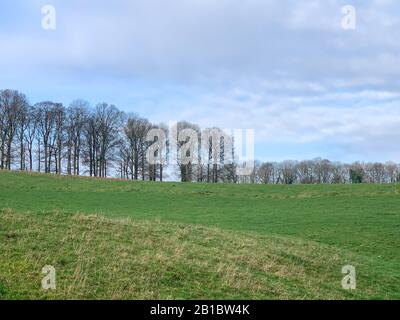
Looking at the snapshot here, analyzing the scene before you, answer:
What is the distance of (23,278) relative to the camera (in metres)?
10.4

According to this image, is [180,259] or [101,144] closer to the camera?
[180,259]

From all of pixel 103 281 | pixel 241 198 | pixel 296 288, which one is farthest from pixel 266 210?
pixel 103 281

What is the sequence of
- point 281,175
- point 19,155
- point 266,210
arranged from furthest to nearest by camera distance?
point 281,175
point 19,155
point 266,210

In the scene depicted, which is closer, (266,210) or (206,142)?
(266,210)

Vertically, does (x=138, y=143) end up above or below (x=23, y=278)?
above

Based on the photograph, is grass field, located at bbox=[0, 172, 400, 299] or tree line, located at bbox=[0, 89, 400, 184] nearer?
grass field, located at bbox=[0, 172, 400, 299]

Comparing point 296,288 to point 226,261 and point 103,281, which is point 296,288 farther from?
point 103,281

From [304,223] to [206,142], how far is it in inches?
2751

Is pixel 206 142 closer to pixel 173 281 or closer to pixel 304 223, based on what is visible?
pixel 304 223

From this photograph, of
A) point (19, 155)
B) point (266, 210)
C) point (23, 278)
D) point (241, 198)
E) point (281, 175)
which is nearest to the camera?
point (23, 278)

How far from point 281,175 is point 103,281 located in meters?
114

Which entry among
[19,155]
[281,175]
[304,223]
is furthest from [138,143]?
[304,223]

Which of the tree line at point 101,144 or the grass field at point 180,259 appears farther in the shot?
the tree line at point 101,144

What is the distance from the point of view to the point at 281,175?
12294cm
